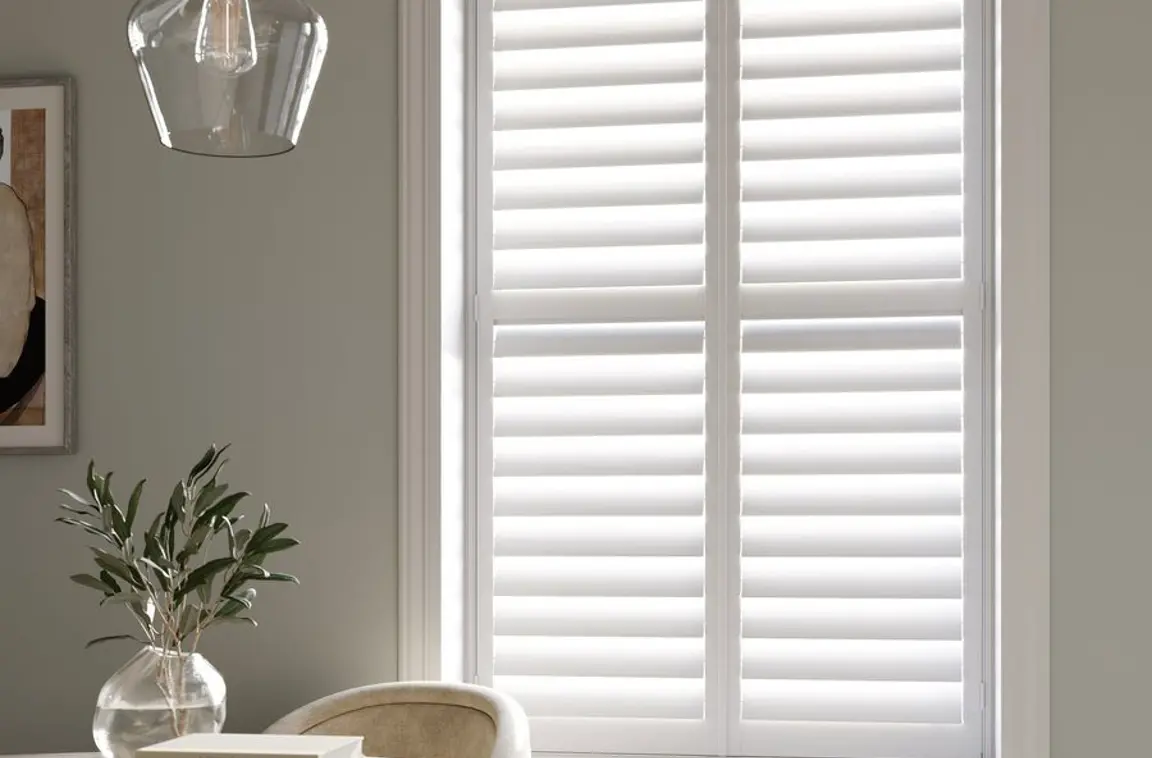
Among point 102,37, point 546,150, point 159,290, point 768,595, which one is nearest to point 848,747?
point 768,595

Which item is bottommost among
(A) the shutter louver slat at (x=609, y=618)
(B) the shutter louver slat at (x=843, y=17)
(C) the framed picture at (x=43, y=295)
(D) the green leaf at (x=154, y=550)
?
(A) the shutter louver slat at (x=609, y=618)

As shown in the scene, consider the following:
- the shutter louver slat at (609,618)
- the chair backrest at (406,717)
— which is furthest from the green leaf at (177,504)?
the shutter louver slat at (609,618)

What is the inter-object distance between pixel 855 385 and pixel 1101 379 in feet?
1.48

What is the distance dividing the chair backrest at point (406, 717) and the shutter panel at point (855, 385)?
0.63 m

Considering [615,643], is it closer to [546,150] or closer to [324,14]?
[546,150]

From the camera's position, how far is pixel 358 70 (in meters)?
2.34

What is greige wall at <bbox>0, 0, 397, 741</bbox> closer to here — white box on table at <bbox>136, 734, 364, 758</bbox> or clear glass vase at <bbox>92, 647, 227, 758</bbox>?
clear glass vase at <bbox>92, 647, 227, 758</bbox>

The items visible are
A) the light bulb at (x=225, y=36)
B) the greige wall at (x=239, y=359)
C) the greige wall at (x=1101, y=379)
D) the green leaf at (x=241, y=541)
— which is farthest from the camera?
the greige wall at (x=239, y=359)

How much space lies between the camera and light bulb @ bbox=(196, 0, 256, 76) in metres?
1.19

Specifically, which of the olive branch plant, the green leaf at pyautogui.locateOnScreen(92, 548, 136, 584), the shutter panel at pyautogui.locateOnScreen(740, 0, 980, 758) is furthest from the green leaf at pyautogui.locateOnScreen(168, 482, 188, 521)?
the shutter panel at pyautogui.locateOnScreen(740, 0, 980, 758)

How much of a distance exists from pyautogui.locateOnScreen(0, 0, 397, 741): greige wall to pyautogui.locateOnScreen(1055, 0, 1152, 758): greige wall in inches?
49.6

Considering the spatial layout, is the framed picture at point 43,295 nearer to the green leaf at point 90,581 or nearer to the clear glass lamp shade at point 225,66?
the green leaf at point 90,581

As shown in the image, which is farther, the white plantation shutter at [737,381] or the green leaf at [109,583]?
the white plantation shutter at [737,381]

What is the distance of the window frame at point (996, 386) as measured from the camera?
216 centimetres
